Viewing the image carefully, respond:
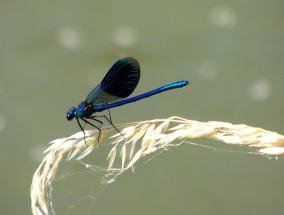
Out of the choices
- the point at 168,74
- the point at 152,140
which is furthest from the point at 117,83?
the point at 168,74

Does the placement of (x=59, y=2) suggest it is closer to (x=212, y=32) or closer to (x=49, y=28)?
(x=49, y=28)

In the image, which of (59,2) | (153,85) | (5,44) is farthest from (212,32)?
(5,44)

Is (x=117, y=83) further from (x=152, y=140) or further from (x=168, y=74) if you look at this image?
(x=168, y=74)

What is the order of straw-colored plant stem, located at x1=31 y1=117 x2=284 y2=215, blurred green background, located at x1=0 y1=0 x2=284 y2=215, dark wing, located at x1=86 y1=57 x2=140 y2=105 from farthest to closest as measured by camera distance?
blurred green background, located at x1=0 y1=0 x2=284 y2=215 < dark wing, located at x1=86 y1=57 x2=140 y2=105 < straw-colored plant stem, located at x1=31 y1=117 x2=284 y2=215

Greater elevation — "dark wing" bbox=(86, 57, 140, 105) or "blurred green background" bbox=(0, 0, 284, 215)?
"dark wing" bbox=(86, 57, 140, 105)

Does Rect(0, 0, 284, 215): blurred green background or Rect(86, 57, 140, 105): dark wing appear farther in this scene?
Rect(0, 0, 284, 215): blurred green background

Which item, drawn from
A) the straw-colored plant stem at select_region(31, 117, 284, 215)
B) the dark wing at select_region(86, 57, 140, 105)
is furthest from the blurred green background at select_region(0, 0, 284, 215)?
the straw-colored plant stem at select_region(31, 117, 284, 215)

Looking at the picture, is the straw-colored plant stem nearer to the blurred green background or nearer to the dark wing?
the dark wing

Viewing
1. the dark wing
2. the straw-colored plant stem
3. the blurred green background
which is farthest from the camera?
the blurred green background
